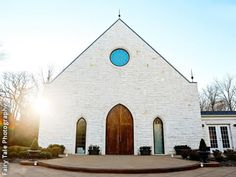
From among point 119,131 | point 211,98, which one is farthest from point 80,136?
point 211,98

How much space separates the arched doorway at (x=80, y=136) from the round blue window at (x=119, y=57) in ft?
16.6

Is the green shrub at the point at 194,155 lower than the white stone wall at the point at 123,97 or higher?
lower

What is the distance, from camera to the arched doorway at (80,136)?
42.5 feet

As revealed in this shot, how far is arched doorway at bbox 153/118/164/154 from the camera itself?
511 inches

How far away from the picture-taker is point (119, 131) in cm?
1310

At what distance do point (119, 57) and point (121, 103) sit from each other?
12.2ft

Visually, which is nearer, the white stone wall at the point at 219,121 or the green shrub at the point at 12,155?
the green shrub at the point at 12,155

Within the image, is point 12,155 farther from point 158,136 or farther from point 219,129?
point 219,129

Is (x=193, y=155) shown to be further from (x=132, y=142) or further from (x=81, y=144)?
(x=81, y=144)

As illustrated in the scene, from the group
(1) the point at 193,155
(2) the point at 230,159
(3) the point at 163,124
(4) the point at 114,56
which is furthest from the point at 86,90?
(2) the point at 230,159

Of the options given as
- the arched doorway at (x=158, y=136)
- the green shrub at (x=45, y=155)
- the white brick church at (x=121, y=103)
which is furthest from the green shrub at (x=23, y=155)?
the arched doorway at (x=158, y=136)

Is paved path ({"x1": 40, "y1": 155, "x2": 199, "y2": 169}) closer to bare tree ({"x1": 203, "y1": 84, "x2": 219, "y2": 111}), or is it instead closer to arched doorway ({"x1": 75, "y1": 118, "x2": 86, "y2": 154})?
arched doorway ({"x1": 75, "y1": 118, "x2": 86, "y2": 154})

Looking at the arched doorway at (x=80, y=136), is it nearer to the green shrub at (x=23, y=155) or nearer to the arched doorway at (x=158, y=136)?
the green shrub at (x=23, y=155)

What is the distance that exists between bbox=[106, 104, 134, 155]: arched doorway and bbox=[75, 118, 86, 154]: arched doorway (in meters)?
1.70
